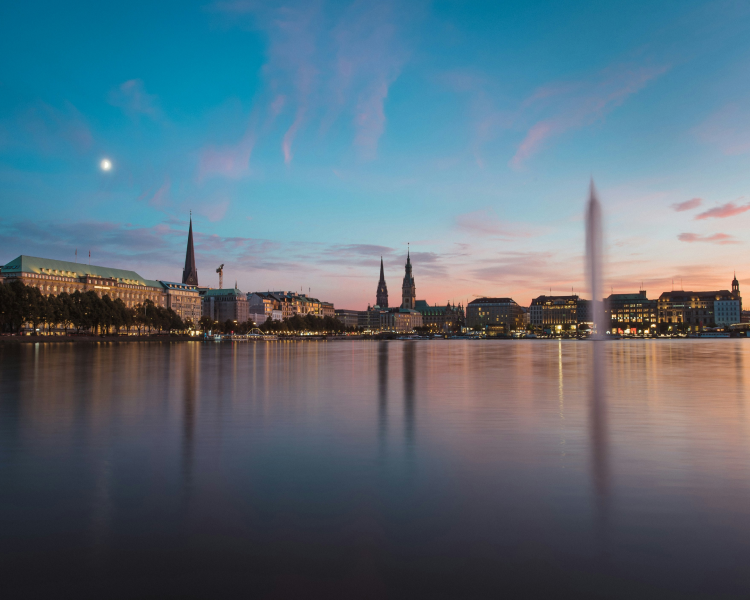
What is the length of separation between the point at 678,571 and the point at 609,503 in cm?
233

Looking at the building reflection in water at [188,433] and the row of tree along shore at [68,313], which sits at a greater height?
the row of tree along shore at [68,313]

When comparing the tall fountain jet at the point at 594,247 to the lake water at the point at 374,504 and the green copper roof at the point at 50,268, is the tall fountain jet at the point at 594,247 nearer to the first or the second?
the lake water at the point at 374,504

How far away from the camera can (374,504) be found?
27.4ft

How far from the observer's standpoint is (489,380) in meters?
32.0

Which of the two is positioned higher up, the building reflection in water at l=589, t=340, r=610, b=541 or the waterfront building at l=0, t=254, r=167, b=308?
the waterfront building at l=0, t=254, r=167, b=308

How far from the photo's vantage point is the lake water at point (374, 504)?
5957 mm

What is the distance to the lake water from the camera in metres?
5.96

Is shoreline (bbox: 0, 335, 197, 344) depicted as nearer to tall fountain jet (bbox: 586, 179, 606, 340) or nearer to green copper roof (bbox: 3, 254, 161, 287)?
green copper roof (bbox: 3, 254, 161, 287)

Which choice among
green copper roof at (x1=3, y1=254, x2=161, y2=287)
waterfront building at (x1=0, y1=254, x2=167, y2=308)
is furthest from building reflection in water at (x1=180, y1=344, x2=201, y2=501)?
green copper roof at (x1=3, y1=254, x2=161, y2=287)

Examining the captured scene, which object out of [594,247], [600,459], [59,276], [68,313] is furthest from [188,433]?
[59,276]

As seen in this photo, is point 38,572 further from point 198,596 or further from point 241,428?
point 241,428

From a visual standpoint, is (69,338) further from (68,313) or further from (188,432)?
(188,432)

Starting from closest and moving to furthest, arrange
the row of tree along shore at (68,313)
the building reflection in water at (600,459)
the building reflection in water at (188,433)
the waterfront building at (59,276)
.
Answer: the building reflection in water at (600,459), the building reflection in water at (188,433), the row of tree along shore at (68,313), the waterfront building at (59,276)

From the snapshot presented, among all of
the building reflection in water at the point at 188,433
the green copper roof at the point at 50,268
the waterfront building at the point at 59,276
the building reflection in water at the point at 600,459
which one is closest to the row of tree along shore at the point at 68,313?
the waterfront building at the point at 59,276
